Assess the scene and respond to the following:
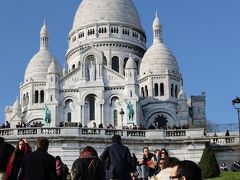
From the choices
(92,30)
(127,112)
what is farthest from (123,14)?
(127,112)

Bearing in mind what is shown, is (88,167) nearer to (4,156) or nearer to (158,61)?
(4,156)

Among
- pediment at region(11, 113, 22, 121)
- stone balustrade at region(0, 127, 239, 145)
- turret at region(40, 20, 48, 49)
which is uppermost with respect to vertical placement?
turret at region(40, 20, 48, 49)

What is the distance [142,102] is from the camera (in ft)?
290

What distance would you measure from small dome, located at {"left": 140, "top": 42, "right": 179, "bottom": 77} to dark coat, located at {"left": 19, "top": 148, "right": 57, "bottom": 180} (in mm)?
80506

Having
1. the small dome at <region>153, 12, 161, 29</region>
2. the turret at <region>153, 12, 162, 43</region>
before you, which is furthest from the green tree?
the small dome at <region>153, 12, 161, 29</region>

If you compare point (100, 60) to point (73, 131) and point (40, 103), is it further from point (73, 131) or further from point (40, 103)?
point (73, 131)

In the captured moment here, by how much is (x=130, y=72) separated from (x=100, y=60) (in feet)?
18.6

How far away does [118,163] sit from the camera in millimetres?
14766

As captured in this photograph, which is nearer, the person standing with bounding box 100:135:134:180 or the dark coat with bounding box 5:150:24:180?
the dark coat with bounding box 5:150:24:180

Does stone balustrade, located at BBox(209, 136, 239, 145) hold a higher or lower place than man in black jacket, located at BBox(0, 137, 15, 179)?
higher

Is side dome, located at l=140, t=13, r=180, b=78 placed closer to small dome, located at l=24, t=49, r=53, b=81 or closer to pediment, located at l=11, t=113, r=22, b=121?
small dome, located at l=24, t=49, r=53, b=81

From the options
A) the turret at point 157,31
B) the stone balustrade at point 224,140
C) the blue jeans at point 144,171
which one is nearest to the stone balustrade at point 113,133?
the stone balustrade at point 224,140

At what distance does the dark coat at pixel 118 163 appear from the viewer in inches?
580

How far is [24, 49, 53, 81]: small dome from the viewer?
96875 millimetres
